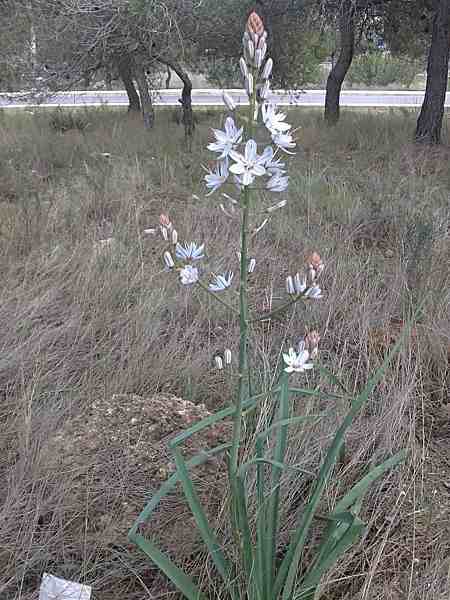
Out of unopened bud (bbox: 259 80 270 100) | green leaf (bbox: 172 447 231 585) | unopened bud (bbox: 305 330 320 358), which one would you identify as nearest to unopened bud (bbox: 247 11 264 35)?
unopened bud (bbox: 259 80 270 100)

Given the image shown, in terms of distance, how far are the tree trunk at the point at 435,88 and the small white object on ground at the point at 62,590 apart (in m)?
7.47

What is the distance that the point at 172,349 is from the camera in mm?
2746

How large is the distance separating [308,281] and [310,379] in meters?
1.26

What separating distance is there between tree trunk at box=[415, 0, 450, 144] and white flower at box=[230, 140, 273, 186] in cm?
729

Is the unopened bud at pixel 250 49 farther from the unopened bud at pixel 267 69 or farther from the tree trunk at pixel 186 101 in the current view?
the tree trunk at pixel 186 101

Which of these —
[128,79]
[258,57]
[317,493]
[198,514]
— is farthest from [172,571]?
[128,79]

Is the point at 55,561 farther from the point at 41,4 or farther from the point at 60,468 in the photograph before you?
the point at 41,4

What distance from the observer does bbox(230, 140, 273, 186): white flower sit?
1204 mm

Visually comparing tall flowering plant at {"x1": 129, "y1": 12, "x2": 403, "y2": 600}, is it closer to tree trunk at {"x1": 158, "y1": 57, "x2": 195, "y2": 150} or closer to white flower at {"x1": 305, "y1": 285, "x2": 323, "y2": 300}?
white flower at {"x1": 305, "y1": 285, "x2": 323, "y2": 300}

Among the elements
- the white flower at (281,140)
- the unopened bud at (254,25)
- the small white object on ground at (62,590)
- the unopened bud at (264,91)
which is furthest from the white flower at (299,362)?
the small white object on ground at (62,590)

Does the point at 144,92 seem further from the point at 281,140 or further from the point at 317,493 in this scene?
the point at 317,493

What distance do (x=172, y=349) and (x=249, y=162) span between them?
1.63 m

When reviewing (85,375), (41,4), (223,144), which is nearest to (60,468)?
(85,375)

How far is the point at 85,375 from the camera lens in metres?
2.50
